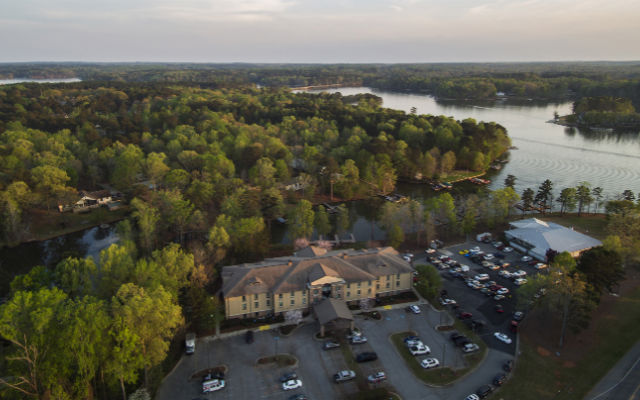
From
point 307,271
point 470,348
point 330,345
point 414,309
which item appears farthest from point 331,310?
point 470,348

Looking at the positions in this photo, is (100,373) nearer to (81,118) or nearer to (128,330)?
(128,330)

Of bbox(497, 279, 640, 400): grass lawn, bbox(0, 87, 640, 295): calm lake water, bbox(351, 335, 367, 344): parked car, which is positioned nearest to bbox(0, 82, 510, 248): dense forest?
bbox(0, 87, 640, 295): calm lake water

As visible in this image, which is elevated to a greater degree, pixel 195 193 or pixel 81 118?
pixel 81 118

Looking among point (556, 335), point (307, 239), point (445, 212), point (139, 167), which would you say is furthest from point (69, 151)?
point (556, 335)

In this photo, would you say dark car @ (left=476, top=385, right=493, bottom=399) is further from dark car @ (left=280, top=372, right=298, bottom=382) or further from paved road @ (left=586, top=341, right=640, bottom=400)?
dark car @ (left=280, top=372, right=298, bottom=382)

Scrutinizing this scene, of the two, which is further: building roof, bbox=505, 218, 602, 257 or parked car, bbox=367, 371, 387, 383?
building roof, bbox=505, 218, 602, 257

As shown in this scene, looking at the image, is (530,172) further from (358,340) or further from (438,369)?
(358,340)

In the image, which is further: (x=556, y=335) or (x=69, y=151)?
(x=69, y=151)

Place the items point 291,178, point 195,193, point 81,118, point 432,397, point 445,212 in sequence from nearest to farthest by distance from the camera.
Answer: point 432,397 → point 445,212 → point 195,193 → point 291,178 → point 81,118
